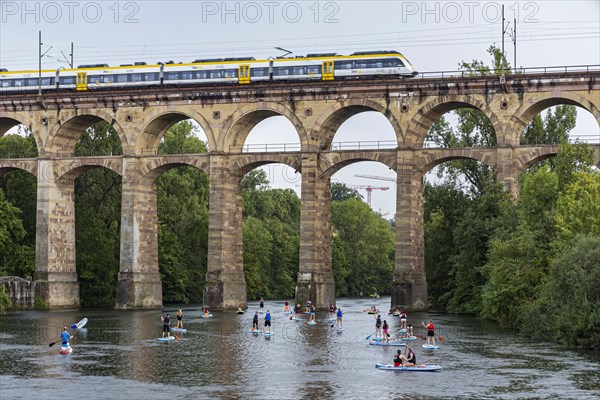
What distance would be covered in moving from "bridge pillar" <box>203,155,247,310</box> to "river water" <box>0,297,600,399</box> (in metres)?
15.0

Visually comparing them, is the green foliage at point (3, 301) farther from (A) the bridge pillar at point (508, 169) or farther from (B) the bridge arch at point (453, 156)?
(A) the bridge pillar at point (508, 169)

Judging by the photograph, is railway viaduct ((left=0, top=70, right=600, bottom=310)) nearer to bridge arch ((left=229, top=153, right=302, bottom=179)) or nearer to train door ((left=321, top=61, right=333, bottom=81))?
bridge arch ((left=229, top=153, right=302, bottom=179))

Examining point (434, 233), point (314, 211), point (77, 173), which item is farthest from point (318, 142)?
point (77, 173)

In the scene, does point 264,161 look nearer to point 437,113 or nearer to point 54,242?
point 437,113

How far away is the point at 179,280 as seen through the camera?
375 feet

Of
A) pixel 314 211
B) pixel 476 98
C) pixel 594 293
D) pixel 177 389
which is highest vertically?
pixel 476 98

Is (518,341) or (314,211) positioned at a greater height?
(314,211)

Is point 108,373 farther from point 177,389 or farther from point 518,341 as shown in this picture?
point 518,341

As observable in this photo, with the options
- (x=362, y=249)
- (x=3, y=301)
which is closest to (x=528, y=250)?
(x=3, y=301)

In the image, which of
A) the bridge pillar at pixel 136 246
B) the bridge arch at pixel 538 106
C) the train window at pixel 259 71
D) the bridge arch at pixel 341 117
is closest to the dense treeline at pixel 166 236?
the bridge pillar at pixel 136 246

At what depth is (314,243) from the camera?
9381 centimetres

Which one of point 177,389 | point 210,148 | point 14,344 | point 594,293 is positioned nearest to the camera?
point 177,389

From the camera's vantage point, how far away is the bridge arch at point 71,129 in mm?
99938

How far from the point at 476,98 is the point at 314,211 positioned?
1574 centimetres
